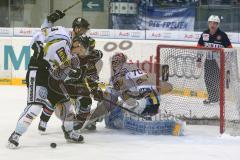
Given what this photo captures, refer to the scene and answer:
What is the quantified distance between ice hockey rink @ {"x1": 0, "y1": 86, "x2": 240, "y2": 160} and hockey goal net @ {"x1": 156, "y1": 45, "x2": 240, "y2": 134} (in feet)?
0.63

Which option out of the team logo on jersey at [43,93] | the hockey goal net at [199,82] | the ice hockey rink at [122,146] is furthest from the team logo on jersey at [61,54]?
the hockey goal net at [199,82]

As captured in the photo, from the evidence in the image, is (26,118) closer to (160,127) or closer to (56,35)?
(56,35)

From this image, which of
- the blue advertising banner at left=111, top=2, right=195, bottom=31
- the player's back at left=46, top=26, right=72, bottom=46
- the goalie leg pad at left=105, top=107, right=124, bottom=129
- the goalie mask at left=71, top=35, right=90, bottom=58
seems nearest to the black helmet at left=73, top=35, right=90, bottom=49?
the goalie mask at left=71, top=35, right=90, bottom=58

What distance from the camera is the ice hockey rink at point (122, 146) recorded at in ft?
15.9

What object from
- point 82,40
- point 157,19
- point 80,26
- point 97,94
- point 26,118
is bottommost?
point 26,118

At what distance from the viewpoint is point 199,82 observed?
21.0 ft

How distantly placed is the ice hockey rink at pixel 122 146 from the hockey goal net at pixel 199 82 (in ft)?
0.63

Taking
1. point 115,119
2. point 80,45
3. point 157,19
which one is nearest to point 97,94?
point 115,119

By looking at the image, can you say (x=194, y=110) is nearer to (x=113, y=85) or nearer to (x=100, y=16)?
(x=113, y=85)

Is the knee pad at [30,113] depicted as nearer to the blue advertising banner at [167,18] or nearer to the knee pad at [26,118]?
the knee pad at [26,118]

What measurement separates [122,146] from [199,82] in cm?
151

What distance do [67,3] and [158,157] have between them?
6506 mm

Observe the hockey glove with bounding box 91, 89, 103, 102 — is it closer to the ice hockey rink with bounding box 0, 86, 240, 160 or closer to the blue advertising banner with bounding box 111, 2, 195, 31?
the ice hockey rink with bounding box 0, 86, 240, 160

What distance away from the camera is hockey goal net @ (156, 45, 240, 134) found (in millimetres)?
6094
